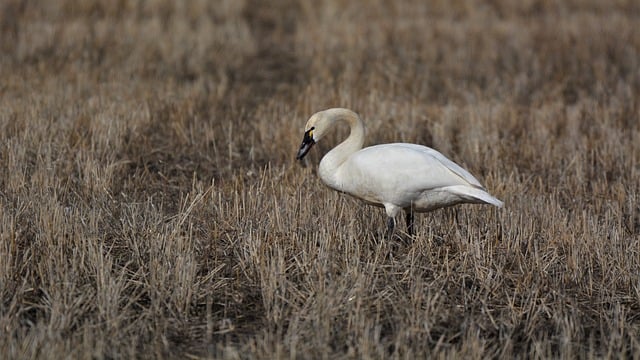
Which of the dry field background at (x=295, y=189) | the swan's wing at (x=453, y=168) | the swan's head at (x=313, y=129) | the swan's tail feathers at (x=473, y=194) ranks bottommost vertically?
the dry field background at (x=295, y=189)

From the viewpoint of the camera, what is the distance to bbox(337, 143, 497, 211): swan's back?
5281mm

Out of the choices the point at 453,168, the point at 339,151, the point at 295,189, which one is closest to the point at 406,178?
the point at 453,168

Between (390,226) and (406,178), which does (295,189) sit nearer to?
(390,226)

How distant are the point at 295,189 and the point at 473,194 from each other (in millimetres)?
1740

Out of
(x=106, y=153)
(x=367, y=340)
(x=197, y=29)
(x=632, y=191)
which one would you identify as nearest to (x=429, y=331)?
(x=367, y=340)

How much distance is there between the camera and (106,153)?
25.2ft

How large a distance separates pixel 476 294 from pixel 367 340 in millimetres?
1003

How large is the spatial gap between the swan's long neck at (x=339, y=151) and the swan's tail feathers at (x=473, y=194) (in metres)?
0.69

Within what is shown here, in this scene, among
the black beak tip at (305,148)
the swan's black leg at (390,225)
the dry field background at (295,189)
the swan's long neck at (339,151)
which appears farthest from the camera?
the black beak tip at (305,148)

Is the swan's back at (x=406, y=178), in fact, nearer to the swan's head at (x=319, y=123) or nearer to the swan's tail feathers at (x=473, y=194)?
the swan's tail feathers at (x=473, y=194)

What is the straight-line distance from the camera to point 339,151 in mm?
5645

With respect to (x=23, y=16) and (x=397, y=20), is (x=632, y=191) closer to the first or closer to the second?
(x=397, y=20)

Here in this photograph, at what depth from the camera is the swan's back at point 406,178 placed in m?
5.28

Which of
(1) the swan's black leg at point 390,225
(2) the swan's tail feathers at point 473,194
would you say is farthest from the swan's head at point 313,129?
(2) the swan's tail feathers at point 473,194
